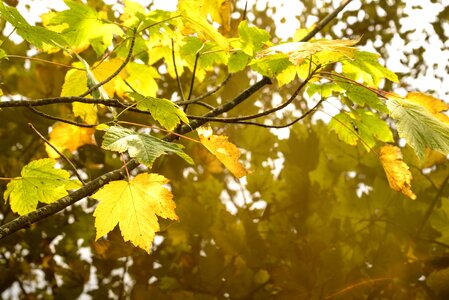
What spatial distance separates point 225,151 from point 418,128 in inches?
14.8

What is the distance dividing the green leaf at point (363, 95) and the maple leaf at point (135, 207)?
1.41 feet

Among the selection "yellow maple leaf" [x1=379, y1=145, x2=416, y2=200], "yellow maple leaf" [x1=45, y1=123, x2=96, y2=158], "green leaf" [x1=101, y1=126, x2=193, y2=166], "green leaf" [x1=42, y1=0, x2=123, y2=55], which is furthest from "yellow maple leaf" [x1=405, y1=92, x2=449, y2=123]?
"yellow maple leaf" [x1=45, y1=123, x2=96, y2=158]

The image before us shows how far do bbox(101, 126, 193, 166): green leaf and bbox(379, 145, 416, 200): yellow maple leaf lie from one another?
568mm

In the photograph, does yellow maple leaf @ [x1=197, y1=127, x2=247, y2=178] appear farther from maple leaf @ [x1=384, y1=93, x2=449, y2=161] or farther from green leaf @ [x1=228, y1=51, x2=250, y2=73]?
maple leaf @ [x1=384, y1=93, x2=449, y2=161]

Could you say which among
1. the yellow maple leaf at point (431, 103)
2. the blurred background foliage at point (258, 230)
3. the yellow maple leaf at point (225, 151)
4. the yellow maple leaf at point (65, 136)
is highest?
the yellow maple leaf at point (431, 103)

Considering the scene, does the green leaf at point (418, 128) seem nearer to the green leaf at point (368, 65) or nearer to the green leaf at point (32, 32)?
the green leaf at point (368, 65)

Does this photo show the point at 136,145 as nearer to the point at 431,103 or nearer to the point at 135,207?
the point at 135,207

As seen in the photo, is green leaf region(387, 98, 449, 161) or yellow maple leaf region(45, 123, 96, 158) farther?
yellow maple leaf region(45, 123, 96, 158)

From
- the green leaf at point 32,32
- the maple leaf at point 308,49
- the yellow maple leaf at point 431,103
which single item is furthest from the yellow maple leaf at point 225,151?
the yellow maple leaf at point 431,103

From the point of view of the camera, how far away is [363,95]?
2.63ft

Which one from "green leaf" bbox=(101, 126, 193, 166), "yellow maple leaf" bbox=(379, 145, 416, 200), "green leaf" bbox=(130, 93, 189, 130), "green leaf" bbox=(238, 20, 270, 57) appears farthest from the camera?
"yellow maple leaf" bbox=(379, 145, 416, 200)

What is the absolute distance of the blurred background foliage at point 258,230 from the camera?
1.40 meters

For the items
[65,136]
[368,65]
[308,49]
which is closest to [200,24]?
[308,49]

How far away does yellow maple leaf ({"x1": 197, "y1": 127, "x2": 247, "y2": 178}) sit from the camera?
82 cm
